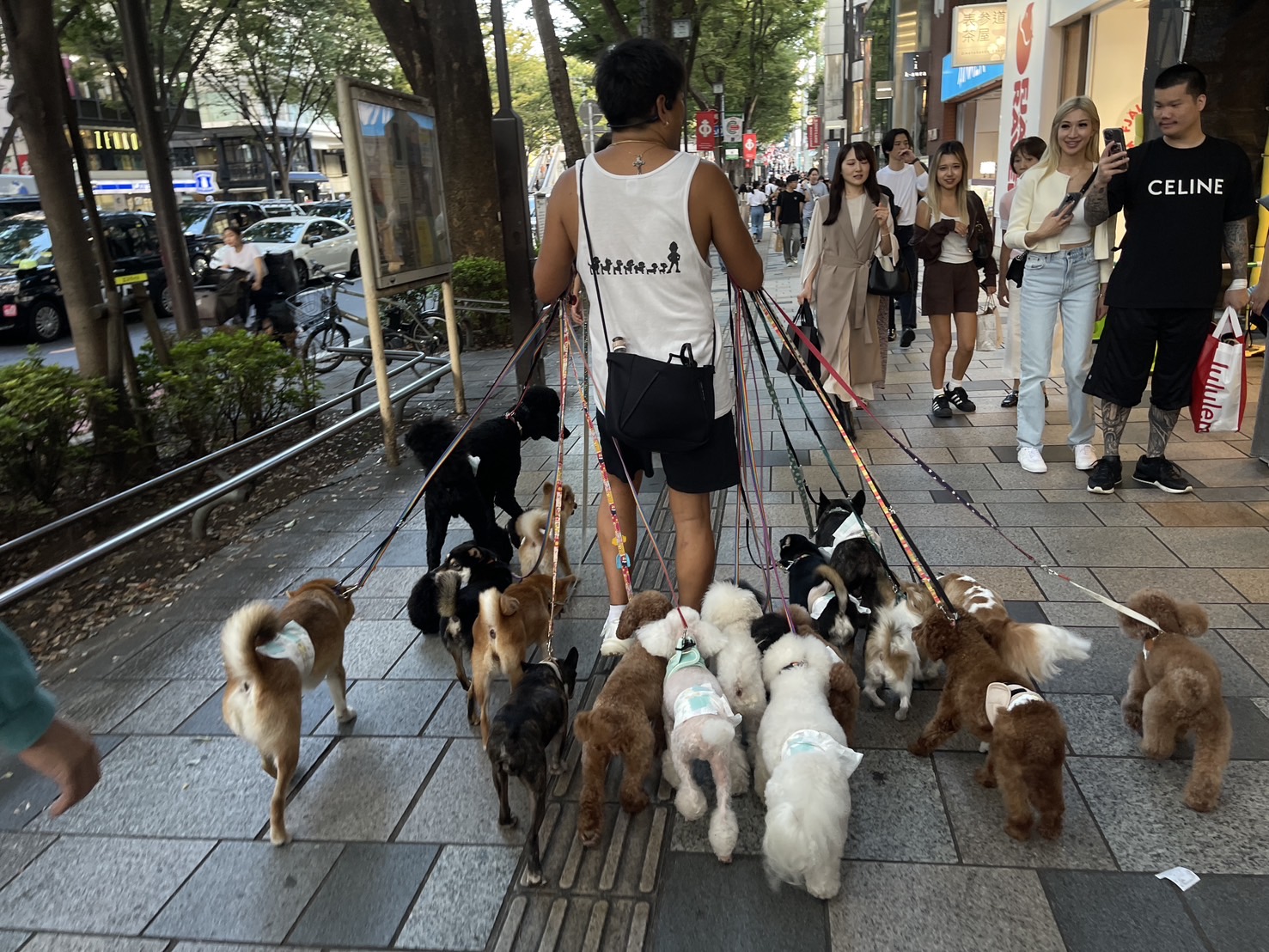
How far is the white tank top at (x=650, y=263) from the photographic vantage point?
105 inches

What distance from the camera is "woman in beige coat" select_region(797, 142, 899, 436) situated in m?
5.93

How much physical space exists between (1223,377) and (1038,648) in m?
2.84

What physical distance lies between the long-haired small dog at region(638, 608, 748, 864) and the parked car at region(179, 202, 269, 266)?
56.1 ft

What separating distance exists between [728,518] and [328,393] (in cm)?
635

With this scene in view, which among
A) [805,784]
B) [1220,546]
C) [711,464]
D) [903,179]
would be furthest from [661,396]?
[903,179]

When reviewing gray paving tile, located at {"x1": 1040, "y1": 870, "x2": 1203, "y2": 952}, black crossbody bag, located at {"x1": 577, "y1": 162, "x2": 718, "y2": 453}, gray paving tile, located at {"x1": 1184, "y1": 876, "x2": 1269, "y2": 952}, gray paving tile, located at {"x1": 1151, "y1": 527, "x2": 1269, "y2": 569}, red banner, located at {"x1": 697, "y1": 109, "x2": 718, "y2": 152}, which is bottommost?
gray paving tile, located at {"x1": 1040, "y1": 870, "x2": 1203, "y2": 952}

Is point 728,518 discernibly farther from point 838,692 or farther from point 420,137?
point 420,137

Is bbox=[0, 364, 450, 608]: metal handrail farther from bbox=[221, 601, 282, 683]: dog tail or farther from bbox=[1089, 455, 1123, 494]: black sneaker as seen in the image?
bbox=[1089, 455, 1123, 494]: black sneaker

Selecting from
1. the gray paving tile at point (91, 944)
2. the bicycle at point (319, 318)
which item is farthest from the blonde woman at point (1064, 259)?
the bicycle at point (319, 318)

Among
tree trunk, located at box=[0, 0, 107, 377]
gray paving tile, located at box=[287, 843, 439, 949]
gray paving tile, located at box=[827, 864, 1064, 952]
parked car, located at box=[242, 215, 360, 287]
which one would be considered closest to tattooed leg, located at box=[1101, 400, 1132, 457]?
gray paving tile, located at box=[827, 864, 1064, 952]

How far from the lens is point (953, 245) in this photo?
21.1ft

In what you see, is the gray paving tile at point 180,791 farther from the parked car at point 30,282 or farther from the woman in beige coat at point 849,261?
the parked car at point 30,282

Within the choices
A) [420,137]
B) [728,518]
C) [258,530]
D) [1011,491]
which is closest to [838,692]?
[728,518]

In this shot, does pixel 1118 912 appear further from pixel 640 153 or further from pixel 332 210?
pixel 332 210
